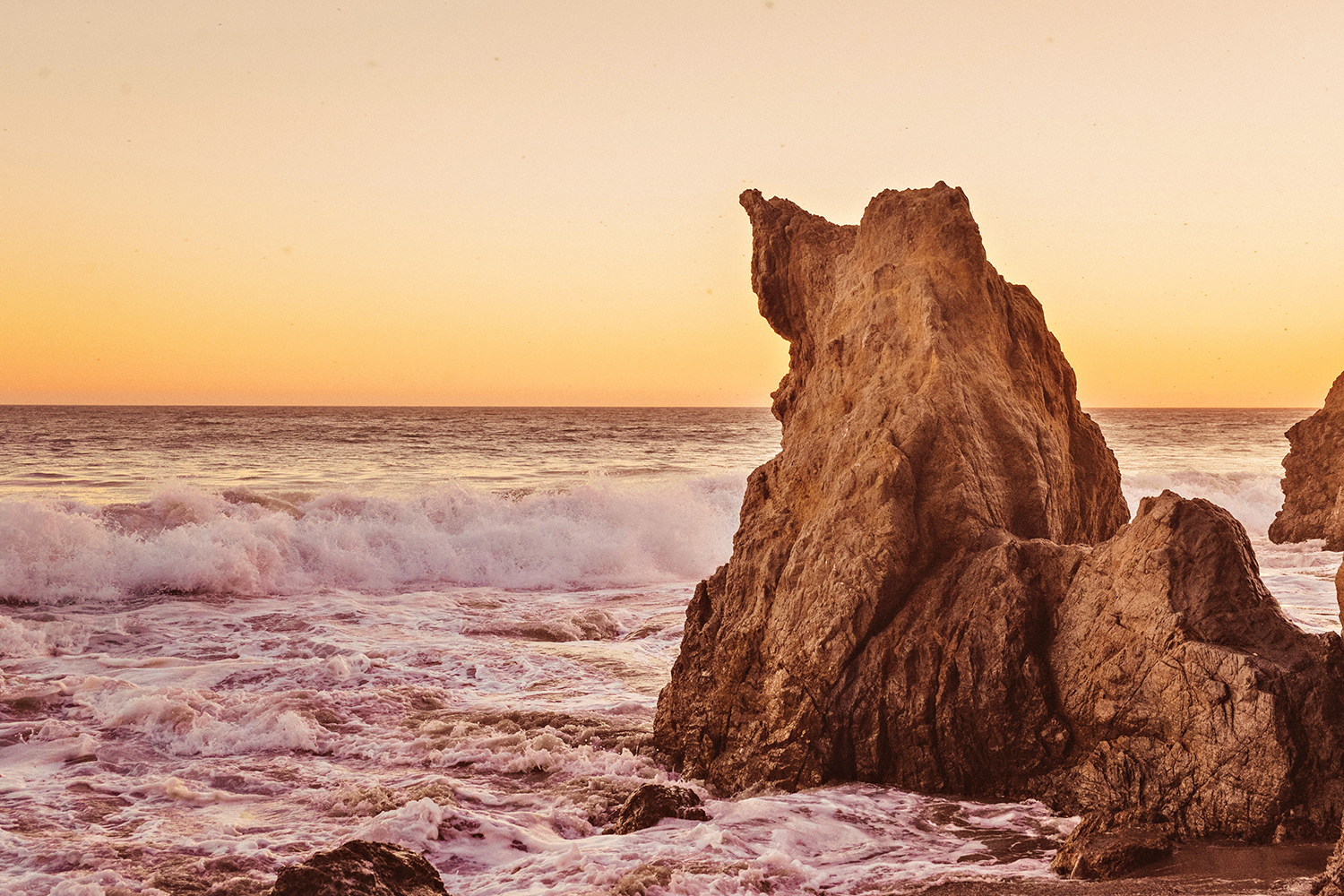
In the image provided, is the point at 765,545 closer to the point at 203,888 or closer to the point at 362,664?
the point at 203,888

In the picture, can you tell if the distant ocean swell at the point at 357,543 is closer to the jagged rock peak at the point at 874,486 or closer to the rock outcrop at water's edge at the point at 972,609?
the jagged rock peak at the point at 874,486

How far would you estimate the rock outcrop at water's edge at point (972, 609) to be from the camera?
5863 mm

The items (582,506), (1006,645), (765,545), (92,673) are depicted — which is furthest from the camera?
(582,506)

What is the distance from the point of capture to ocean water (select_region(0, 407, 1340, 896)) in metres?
6.34

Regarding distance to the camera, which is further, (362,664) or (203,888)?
(362,664)

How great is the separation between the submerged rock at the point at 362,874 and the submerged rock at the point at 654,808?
5.37 feet

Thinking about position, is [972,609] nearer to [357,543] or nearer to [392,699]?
[392,699]

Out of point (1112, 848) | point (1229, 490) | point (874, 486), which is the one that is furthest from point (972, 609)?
point (1229, 490)

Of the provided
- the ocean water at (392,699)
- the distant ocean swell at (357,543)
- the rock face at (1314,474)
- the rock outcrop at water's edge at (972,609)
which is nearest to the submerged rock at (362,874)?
A: the ocean water at (392,699)

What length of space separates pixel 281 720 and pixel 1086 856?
743 cm

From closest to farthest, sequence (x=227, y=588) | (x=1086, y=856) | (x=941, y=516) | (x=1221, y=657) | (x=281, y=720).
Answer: (x=1086, y=856) → (x=1221, y=657) → (x=941, y=516) → (x=281, y=720) → (x=227, y=588)

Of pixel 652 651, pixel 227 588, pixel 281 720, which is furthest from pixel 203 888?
pixel 227 588

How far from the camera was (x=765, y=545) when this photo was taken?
8.54 metres

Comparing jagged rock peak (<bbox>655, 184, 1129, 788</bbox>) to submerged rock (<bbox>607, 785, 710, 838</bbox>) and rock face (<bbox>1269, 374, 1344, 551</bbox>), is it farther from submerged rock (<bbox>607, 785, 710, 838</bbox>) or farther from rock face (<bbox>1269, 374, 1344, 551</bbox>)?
rock face (<bbox>1269, 374, 1344, 551</bbox>)
